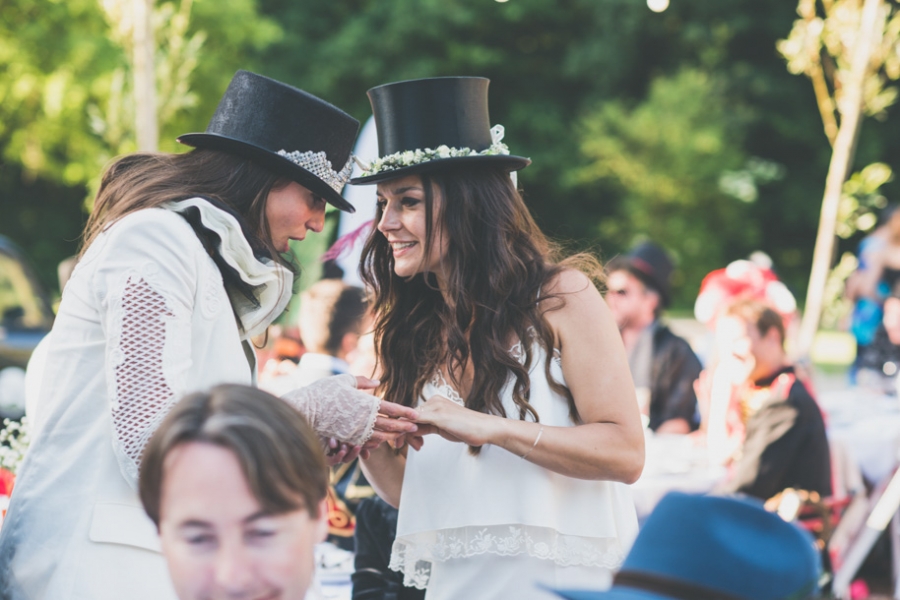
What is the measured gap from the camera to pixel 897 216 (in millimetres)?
7395

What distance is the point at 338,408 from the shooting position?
209 cm


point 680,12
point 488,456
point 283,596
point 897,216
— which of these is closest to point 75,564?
point 283,596

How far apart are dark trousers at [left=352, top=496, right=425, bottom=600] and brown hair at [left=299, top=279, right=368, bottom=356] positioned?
6.20 ft

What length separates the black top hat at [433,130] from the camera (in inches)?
97.8

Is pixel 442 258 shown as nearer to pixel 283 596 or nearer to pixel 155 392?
pixel 155 392

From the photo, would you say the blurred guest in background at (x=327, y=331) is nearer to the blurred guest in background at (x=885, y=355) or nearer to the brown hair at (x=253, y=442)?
the brown hair at (x=253, y=442)

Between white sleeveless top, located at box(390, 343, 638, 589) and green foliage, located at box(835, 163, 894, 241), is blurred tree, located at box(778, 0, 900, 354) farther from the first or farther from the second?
white sleeveless top, located at box(390, 343, 638, 589)

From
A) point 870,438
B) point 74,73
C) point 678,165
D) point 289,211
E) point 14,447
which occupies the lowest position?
point 870,438

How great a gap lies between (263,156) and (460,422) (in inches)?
29.3

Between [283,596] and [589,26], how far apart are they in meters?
23.7

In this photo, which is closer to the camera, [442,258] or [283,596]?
[283,596]

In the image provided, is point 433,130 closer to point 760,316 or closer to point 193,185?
point 193,185

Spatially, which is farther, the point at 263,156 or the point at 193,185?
the point at 263,156

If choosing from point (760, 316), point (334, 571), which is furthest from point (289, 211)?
point (760, 316)
